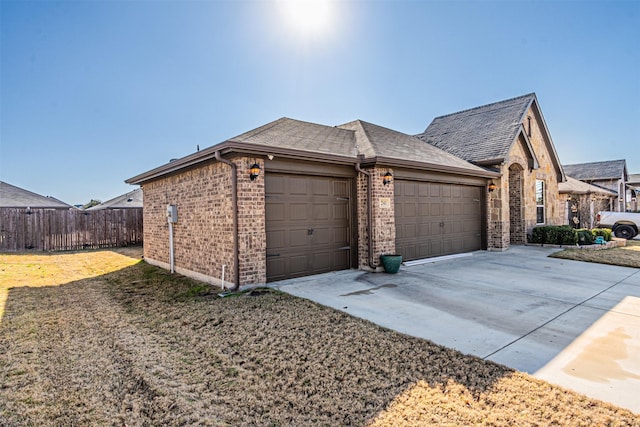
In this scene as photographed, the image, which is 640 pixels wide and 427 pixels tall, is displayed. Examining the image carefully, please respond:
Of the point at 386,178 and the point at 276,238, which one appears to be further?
the point at 386,178

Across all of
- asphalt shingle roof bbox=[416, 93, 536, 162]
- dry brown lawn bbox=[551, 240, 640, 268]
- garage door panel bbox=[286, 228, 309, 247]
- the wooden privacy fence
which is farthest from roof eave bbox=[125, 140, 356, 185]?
the wooden privacy fence

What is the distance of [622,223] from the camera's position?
16328 mm

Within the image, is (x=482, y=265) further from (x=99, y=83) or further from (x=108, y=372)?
(x=99, y=83)

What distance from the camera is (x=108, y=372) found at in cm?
325

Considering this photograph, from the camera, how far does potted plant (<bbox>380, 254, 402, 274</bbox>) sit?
782cm

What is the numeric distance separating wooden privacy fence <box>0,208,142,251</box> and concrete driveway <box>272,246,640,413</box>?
13.2 m

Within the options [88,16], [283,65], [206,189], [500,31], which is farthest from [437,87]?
[88,16]

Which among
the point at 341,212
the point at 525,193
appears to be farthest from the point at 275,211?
the point at 525,193

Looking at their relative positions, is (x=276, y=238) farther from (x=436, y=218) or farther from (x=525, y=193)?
(x=525, y=193)

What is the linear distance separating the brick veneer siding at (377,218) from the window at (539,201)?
9.73 meters

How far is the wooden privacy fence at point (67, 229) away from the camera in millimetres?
14531

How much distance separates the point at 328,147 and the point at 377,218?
2.10m

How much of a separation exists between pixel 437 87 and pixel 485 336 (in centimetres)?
1404

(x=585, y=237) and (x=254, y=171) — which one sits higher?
(x=254, y=171)
